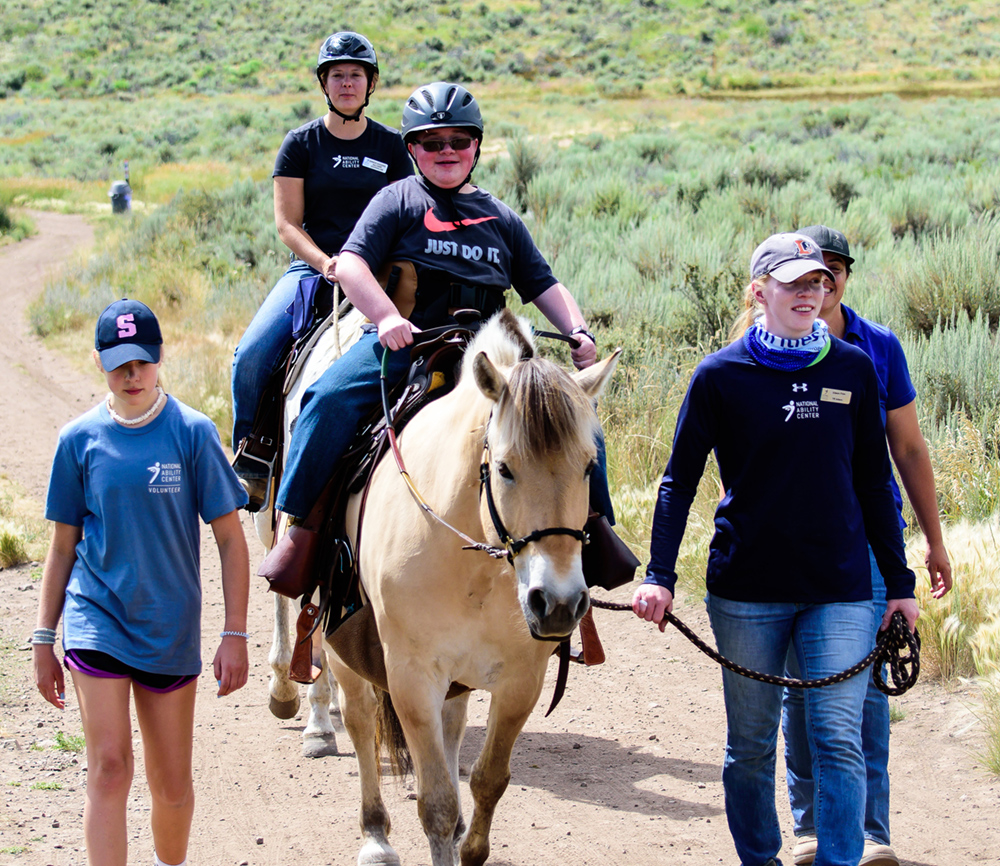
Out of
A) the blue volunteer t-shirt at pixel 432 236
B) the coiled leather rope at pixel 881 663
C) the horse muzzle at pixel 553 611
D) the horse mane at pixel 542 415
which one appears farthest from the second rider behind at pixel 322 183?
the horse muzzle at pixel 553 611

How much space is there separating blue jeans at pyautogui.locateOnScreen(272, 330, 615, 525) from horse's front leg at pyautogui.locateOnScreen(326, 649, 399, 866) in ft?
2.31

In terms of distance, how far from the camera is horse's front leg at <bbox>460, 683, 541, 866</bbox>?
3.88 meters

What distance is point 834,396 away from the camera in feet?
11.1

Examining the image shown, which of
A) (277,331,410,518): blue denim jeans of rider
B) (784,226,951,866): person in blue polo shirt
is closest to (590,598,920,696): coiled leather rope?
(784,226,951,866): person in blue polo shirt

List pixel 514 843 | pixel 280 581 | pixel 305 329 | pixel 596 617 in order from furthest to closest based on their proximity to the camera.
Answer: pixel 596 617 < pixel 305 329 < pixel 514 843 < pixel 280 581

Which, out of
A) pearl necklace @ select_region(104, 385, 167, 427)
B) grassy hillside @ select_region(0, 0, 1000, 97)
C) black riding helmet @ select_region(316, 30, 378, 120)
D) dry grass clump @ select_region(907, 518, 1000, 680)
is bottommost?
dry grass clump @ select_region(907, 518, 1000, 680)

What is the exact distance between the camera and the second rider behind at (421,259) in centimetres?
423

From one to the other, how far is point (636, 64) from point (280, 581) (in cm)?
6553

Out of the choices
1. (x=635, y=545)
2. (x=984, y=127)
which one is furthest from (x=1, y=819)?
(x=984, y=127)

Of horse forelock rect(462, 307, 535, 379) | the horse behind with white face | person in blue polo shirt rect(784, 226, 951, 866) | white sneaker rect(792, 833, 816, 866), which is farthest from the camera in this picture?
white sneaker rect(792, 833, 816, 866)

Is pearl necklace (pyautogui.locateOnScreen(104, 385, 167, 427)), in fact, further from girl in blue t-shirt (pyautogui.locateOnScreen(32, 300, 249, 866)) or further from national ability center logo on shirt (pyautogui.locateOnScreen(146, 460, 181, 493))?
national ability center logo on shirt (pyautogui.locateOnScreen(146, 460, 181, 493))

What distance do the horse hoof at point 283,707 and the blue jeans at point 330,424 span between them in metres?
1.75

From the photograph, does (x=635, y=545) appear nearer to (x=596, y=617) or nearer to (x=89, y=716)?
(x=596, y=617)

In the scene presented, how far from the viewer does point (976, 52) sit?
61.9 meters
